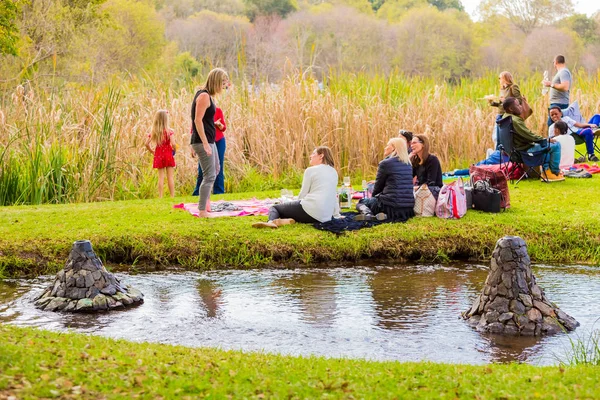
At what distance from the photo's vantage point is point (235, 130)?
13703 mm

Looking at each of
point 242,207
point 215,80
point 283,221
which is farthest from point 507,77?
point 215,80

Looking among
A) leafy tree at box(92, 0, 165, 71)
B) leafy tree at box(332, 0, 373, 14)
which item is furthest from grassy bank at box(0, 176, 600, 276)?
leafy tree at box(332, 0, 373, 14)

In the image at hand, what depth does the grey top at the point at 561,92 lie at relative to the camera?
15288mm

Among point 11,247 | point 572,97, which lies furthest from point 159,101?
point 572,97

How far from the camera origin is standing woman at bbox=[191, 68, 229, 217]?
9.59m

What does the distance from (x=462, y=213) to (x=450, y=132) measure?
15.8ft

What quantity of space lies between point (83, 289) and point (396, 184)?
4.12 metres

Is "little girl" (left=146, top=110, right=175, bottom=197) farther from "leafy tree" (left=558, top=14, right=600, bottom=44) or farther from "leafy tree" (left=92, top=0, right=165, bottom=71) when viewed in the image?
"leafy tree" (left=558, top=14, right=600, bottom=44)

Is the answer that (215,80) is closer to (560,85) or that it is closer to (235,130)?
(235,130)

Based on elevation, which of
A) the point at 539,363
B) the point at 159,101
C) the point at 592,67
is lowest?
the point at 539,363

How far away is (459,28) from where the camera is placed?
180 feet

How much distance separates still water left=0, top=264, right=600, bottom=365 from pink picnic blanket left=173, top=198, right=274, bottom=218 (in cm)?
182

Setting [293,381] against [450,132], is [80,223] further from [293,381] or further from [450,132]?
[450,132]

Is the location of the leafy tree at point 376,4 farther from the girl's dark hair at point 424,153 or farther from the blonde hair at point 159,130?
the girl's dark hair at point 424,153
